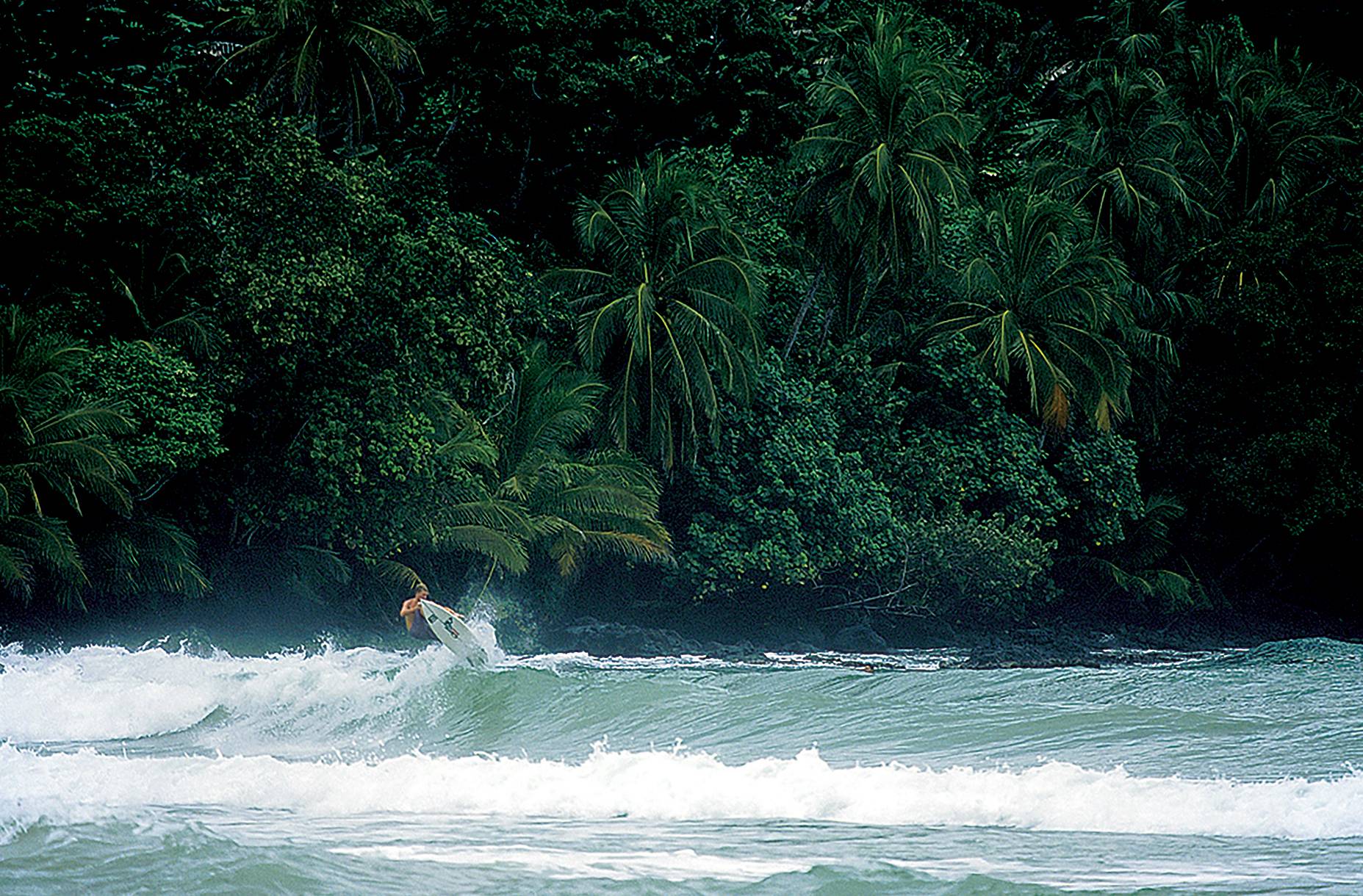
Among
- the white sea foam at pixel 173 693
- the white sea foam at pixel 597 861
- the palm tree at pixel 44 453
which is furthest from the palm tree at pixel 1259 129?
the white sea foam at pixel 597 861

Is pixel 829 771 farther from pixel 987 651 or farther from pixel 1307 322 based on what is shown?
pixel 1307 322

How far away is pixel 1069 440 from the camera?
2789 cm

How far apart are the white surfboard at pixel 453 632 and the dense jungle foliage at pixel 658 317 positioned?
8.60 feet

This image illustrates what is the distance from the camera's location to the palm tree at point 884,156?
25422mm

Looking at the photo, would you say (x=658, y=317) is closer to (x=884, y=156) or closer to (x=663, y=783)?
(x=884, y=156)

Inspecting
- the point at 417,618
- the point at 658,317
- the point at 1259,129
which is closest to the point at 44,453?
the point at 417,618

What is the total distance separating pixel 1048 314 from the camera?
88.3ft

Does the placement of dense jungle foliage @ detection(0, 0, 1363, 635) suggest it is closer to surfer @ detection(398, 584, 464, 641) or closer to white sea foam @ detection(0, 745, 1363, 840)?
surfer @ detection(398, 584, 464, 641)

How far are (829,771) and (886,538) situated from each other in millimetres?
15465

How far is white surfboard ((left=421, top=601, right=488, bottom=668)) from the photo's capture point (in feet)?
57.7

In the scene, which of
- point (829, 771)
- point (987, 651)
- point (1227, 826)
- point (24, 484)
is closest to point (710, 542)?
point (987, 651)

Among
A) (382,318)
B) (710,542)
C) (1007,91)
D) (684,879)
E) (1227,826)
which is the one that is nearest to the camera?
(684,879)

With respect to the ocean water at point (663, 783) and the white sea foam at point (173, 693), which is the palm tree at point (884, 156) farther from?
the white sea foam at point (173, 693)

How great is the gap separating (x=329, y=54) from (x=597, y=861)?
20.6 meters
